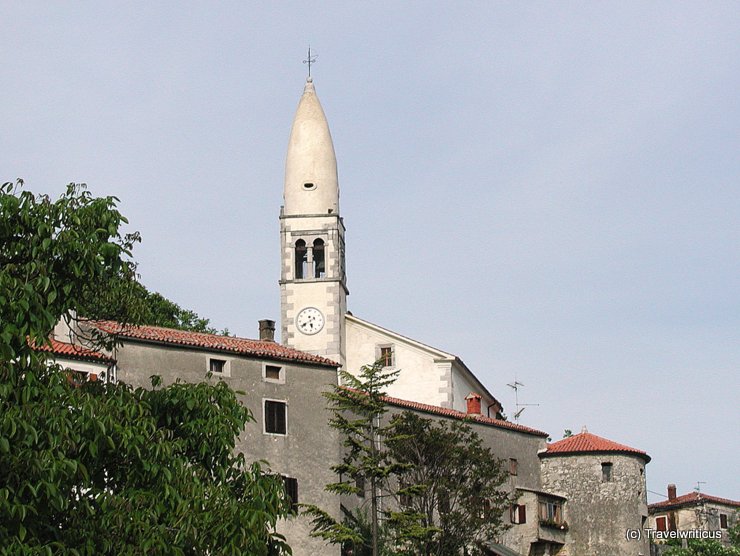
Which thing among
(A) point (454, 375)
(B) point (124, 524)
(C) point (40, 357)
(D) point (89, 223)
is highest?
(A) point (454, 375)

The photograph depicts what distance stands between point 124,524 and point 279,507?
3.27 metres

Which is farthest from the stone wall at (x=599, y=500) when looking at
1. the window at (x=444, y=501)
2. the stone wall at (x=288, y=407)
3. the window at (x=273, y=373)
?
the window at (x=273, y=373)

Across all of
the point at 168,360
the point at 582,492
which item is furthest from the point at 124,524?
the point at 582,492

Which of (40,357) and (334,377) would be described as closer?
(40,357)

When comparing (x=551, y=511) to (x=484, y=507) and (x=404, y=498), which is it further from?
(x=484, y=507)

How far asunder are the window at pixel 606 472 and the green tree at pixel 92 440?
41.4 metres

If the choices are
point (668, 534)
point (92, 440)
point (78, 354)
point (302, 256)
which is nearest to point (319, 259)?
point (302, 256)

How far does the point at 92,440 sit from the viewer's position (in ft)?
69.4

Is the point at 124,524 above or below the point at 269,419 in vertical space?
below

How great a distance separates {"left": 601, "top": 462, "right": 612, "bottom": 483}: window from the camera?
63.1 meters

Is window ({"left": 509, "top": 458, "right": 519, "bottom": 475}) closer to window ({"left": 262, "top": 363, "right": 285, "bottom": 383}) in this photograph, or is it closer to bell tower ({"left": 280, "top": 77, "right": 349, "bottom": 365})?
bell tower ({"left": 280, "top": 77, "right": 349, "bottom": 365})

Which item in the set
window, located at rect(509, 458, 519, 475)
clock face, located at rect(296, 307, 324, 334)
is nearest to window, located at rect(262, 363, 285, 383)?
window, located at rect(509, 458, 519, 475)

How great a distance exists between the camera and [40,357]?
2131 cm

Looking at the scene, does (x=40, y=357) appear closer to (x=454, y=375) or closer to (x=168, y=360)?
(x=168, y=360)
